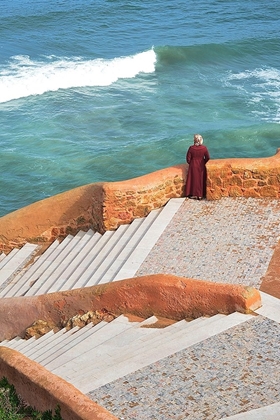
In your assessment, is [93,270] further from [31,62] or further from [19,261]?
[31,62]

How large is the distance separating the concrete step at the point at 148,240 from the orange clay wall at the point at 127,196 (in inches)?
12.3

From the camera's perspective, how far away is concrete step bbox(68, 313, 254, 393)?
9.92 meters

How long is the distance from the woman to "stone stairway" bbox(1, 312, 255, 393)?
374 cm

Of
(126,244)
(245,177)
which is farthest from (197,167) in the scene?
(126,244)

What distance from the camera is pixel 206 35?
41000mm

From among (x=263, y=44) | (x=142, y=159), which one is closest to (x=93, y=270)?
(x=142, y=159)

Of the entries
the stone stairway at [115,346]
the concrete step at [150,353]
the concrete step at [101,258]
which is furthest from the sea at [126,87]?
the concrete step at [150,353]

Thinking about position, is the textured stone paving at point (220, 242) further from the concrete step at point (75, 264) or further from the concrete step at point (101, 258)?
the concrete step at point (75, 264)

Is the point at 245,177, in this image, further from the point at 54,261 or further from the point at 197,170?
the point at 54,261

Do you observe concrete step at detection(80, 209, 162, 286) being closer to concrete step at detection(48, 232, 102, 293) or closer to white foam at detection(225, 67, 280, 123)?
concrete step at detection(48, 232, 102, 293)

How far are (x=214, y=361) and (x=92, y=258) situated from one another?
4695 millimetres

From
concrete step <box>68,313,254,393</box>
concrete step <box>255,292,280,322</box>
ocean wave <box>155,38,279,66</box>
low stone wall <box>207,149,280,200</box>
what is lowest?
ocean wave <box>155,38,279,66</box>

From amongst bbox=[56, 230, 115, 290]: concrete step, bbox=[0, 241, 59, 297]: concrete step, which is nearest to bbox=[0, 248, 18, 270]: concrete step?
bbox=[0, 241, 59, 297]: concrete step

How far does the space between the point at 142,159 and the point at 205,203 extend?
1137cm
